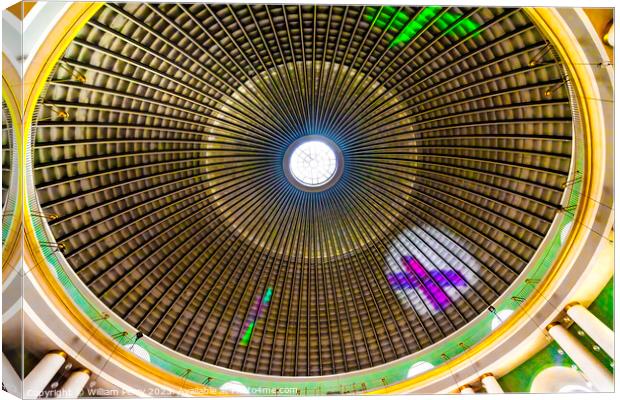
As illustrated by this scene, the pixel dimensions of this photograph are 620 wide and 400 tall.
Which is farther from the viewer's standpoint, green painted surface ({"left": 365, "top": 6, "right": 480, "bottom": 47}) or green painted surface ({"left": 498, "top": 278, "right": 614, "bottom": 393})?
green painted surface ({"left": 365, "top": 6, "right": 480, "bottom": 47})

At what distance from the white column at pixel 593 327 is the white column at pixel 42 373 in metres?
17.2

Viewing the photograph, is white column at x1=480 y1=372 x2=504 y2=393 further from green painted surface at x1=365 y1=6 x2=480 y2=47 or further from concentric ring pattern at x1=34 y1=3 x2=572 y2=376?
green painted surface at x1=365 y1=6 x2=480 y2=47

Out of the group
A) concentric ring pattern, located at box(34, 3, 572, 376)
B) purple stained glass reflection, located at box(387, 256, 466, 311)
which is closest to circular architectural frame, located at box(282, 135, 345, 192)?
concentric ring pattern, located at box(34, 3, 572, 376)

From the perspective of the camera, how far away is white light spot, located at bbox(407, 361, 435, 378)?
1820 cm

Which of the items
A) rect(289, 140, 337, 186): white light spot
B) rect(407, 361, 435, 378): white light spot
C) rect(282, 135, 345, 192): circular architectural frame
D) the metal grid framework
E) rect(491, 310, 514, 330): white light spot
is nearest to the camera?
the metal grid framework

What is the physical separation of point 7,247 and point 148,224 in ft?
28.2

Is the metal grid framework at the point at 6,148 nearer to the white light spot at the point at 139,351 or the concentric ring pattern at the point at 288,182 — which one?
the concentric ring pattern at the point at 288,182

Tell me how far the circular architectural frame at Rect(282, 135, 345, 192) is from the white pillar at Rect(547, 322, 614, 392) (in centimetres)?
1184

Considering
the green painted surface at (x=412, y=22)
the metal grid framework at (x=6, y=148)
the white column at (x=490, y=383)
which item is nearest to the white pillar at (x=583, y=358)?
the white column at (x=490, y=383)

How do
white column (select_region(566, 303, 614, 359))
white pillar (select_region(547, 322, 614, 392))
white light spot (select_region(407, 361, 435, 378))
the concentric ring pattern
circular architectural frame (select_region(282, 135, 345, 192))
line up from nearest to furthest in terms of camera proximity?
white pillar (select_region(547, 322, 614, 392))
white column (select_region(566, 303, 614, 359))
the concentric ring pattern
white light spot (select_region(407, 361, 435, 378))
circular architectural frame (select_region(282, 135, 345, 192))

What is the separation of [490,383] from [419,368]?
117 inches

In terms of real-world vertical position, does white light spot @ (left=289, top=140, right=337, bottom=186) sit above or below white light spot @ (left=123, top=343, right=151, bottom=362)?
above

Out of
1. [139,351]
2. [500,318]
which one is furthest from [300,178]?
[500,318]

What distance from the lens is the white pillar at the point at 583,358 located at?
42.0ft
